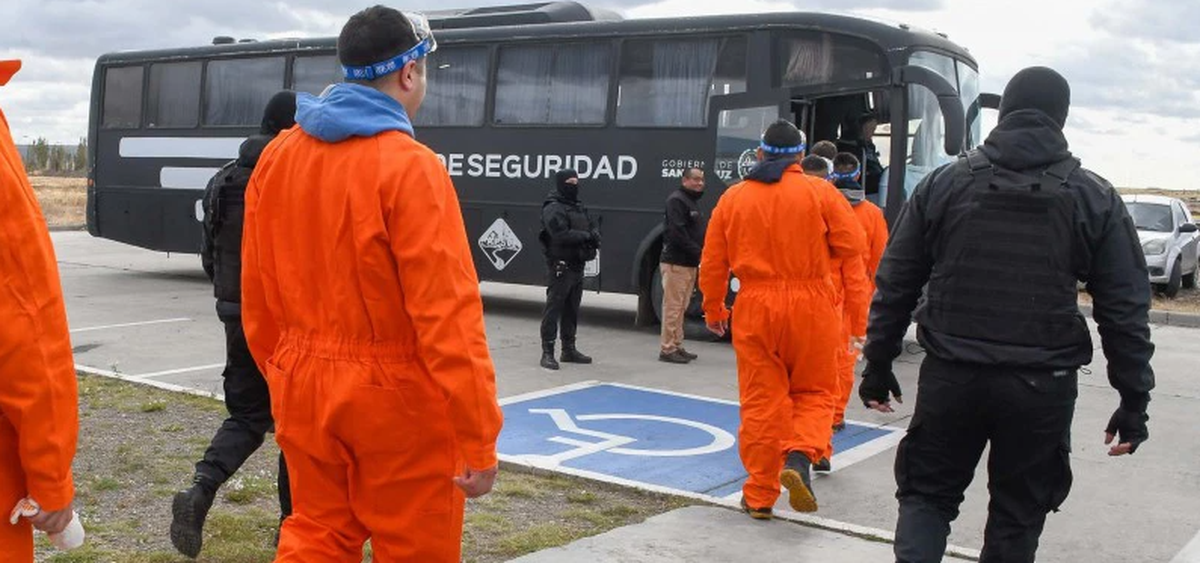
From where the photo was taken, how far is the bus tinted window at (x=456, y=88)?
51.4ft

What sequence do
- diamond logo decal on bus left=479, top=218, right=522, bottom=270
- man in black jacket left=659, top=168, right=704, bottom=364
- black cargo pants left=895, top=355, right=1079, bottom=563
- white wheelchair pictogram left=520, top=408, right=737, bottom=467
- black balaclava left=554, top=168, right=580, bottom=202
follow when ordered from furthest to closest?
diamond logo decal on bus left=479, top=218, right=522, bottom=270
man in black jacket left=659, top=168, right=704, bottom=364
black balaclava left=554, top=168, right=580, bottom=202
white wheelchair pictogram left=520, top=408, right=737, bottom=467
black cargo pants left=895, top=355, right=1079, bottom=563

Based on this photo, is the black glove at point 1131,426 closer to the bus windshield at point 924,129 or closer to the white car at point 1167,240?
the bus windshield at point 924,129

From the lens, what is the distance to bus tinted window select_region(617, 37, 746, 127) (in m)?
13.8

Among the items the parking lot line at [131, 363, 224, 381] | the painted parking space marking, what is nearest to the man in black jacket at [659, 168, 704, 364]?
the painted parking space marking

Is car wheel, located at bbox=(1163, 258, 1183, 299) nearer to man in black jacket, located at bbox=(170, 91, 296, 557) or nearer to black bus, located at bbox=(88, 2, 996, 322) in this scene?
black bus, located at bbox=(88, 2, 996, 322)

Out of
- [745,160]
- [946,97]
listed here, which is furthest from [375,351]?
[745,160]

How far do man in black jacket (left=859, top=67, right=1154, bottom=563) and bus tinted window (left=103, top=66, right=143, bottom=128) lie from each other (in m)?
17.1

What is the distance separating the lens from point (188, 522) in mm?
5262

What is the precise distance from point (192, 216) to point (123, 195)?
1.66m

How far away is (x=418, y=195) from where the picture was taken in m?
3.23

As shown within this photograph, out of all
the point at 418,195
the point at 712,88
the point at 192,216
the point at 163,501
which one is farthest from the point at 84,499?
the point at 192,216

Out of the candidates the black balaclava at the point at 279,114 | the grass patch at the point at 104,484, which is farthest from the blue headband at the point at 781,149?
the grass patch at the point at 104,484

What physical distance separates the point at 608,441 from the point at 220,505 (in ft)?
9.18

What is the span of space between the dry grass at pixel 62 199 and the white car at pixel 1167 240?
19.2 meters
